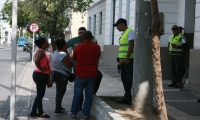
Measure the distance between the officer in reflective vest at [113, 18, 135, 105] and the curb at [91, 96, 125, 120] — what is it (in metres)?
0.63

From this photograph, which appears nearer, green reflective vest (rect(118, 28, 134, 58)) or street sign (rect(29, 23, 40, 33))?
green reflective vest (rect(118, 28, 134, 58))

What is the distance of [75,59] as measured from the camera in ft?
26.0

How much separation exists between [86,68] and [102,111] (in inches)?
39.9

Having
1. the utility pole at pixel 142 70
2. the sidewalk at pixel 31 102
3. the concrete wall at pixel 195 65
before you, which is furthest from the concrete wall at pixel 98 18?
the utility pole at pixel 142 70

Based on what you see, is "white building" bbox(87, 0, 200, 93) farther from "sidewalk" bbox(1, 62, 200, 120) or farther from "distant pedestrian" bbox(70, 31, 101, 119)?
"distant pedestrian" bbox(70, 31, 101, 119)

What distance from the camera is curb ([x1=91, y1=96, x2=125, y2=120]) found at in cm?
643

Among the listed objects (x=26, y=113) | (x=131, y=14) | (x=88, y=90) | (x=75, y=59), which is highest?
(x=131, y=14)

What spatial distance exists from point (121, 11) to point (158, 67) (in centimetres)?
1544

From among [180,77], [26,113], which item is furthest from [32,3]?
[26,113]

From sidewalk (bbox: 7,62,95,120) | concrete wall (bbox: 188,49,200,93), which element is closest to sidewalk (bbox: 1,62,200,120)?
sidewalk (bbox: 7,62,95,120)

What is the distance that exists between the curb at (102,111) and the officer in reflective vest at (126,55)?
2.05ft

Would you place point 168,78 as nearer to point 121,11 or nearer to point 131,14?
point 131,14

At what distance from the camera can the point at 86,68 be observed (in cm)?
776

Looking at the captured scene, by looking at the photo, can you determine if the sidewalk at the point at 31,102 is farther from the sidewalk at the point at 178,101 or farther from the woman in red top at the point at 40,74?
the sidewalk at the point at 178,101
